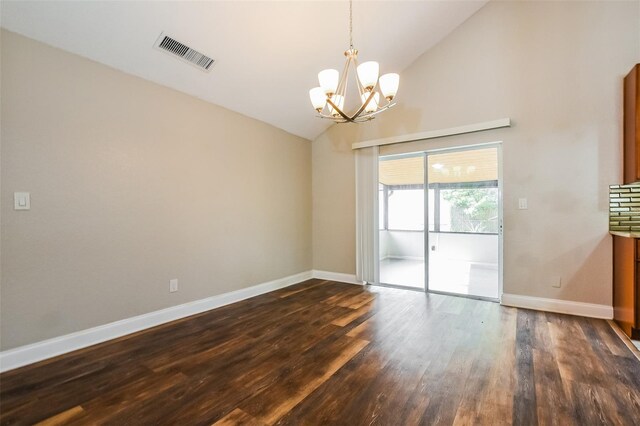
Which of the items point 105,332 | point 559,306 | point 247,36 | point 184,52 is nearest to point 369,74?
point 247,36

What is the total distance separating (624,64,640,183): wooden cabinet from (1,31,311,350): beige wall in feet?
14.1

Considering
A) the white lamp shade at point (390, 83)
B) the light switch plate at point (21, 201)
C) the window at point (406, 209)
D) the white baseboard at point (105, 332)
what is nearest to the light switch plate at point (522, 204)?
the window at point (406, 209)

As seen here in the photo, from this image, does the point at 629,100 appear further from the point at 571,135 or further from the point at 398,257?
the point at 398,257

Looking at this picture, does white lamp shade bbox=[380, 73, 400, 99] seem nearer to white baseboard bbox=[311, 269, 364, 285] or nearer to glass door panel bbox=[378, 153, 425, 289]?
glass door panel bbox=[378, 153, 425, 289]

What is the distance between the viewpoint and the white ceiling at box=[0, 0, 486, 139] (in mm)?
2342

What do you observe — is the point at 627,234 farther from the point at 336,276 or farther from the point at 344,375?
the point at 336,276

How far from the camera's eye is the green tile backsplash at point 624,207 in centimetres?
299

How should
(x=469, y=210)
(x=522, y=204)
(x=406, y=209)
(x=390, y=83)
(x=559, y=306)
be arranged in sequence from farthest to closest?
(x=406, y=209)
(x=469, y=210)
(x=522, y=204)
(x=559, y=306)
(x=390, y=83)

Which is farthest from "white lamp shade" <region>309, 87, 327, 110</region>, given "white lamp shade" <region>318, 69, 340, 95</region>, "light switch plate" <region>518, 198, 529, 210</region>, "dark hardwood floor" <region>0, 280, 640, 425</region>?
"light switch plate" <region>518, 198, 529, 210</region>

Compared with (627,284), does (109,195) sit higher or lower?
higher

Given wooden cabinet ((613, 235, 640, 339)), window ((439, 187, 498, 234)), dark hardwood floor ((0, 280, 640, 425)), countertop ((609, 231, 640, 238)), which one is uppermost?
window ((439, 187, 498, 234))

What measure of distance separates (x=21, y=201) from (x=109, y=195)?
596 millimetres

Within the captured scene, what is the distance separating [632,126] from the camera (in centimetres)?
282

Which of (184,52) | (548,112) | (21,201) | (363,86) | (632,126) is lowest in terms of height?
(21,201)
